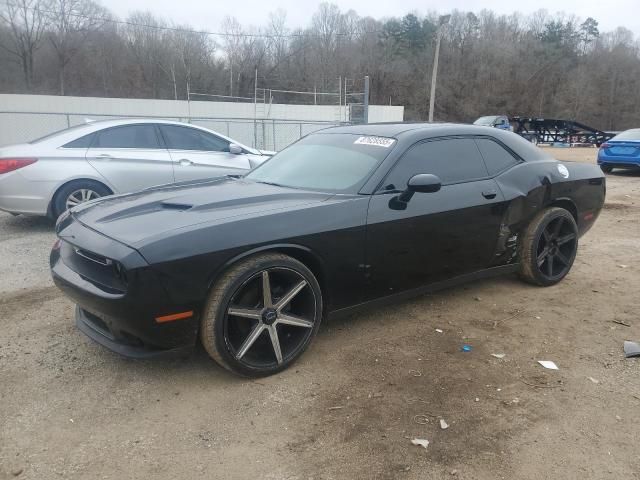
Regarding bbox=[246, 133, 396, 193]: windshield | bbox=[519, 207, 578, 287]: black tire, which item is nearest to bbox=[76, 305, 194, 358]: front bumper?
bbox=[246, 133, 396, 193]: windshield

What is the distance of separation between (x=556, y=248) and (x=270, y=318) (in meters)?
3.05

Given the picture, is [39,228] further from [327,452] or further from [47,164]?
[327,452]

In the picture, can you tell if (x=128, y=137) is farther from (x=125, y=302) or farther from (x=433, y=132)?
(x=125, y=302)

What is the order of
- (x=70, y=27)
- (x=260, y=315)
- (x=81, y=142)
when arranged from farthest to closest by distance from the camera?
(x=70, y=27), (x=81, y=142), (x=260, y=315)

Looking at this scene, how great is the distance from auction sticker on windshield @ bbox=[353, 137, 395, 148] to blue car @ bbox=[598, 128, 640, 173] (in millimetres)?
12744

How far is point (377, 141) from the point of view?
150 inches

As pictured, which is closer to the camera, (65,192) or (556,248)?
(556,248)

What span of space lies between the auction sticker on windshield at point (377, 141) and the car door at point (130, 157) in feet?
12.2

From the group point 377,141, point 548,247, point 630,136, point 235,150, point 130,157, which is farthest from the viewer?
point 630,136

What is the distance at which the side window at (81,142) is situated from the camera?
6.45 meters

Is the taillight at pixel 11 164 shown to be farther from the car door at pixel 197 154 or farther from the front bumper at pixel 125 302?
the front bumper at pixel 125 302

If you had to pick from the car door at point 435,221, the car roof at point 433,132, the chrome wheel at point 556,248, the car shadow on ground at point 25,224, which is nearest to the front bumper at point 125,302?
the car door at point 435,221

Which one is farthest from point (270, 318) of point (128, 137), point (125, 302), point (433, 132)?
point (128, 137)

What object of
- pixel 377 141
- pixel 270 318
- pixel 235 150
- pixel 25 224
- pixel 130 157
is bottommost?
pixel 25 224
